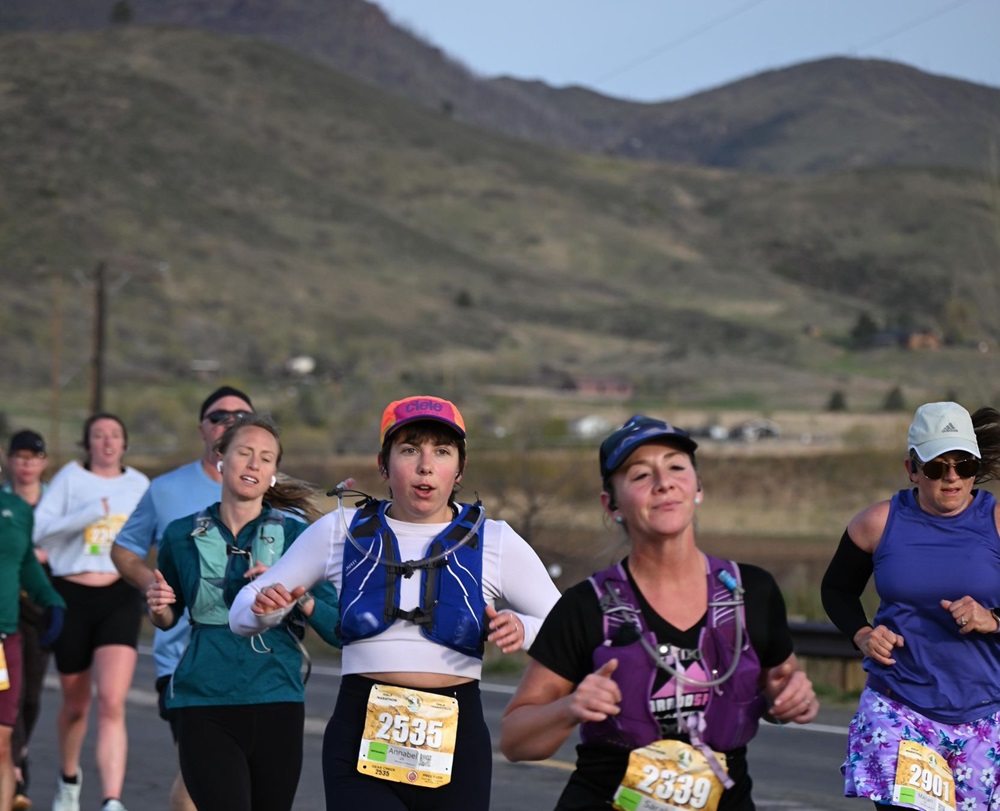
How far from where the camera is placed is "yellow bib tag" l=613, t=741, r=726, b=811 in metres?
4.14

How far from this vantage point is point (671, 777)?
4.14 metres

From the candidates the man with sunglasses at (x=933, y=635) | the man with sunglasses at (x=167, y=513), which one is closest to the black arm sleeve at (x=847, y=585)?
the man with sunglasses at (x=933, y=635)

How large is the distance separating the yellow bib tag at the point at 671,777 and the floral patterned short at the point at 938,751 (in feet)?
5.56

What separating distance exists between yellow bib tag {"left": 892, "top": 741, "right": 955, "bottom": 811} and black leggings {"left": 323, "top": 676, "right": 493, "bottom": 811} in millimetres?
1323

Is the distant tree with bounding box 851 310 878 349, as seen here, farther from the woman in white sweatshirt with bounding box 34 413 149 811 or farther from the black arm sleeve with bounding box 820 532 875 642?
the black arm sleeve with bounding box 820 532 875 642

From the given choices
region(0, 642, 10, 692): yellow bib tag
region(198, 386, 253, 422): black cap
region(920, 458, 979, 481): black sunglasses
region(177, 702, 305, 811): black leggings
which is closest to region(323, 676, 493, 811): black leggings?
region(177, 702, 305, 811): black leggings

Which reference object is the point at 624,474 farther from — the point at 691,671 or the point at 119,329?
the point at 119,329

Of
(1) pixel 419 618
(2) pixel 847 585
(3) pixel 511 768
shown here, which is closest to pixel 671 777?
(1) pixel 419 618

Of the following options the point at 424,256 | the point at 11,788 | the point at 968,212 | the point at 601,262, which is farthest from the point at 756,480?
the point at 968,212

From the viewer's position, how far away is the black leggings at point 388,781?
525 cm

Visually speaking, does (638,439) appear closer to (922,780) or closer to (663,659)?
(663,659)

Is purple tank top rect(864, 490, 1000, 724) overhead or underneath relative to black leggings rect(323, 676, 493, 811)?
overhead

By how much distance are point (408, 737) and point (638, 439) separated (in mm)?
1479

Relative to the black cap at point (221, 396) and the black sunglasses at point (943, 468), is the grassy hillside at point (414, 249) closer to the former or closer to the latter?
the black cap at point (221, 396)
